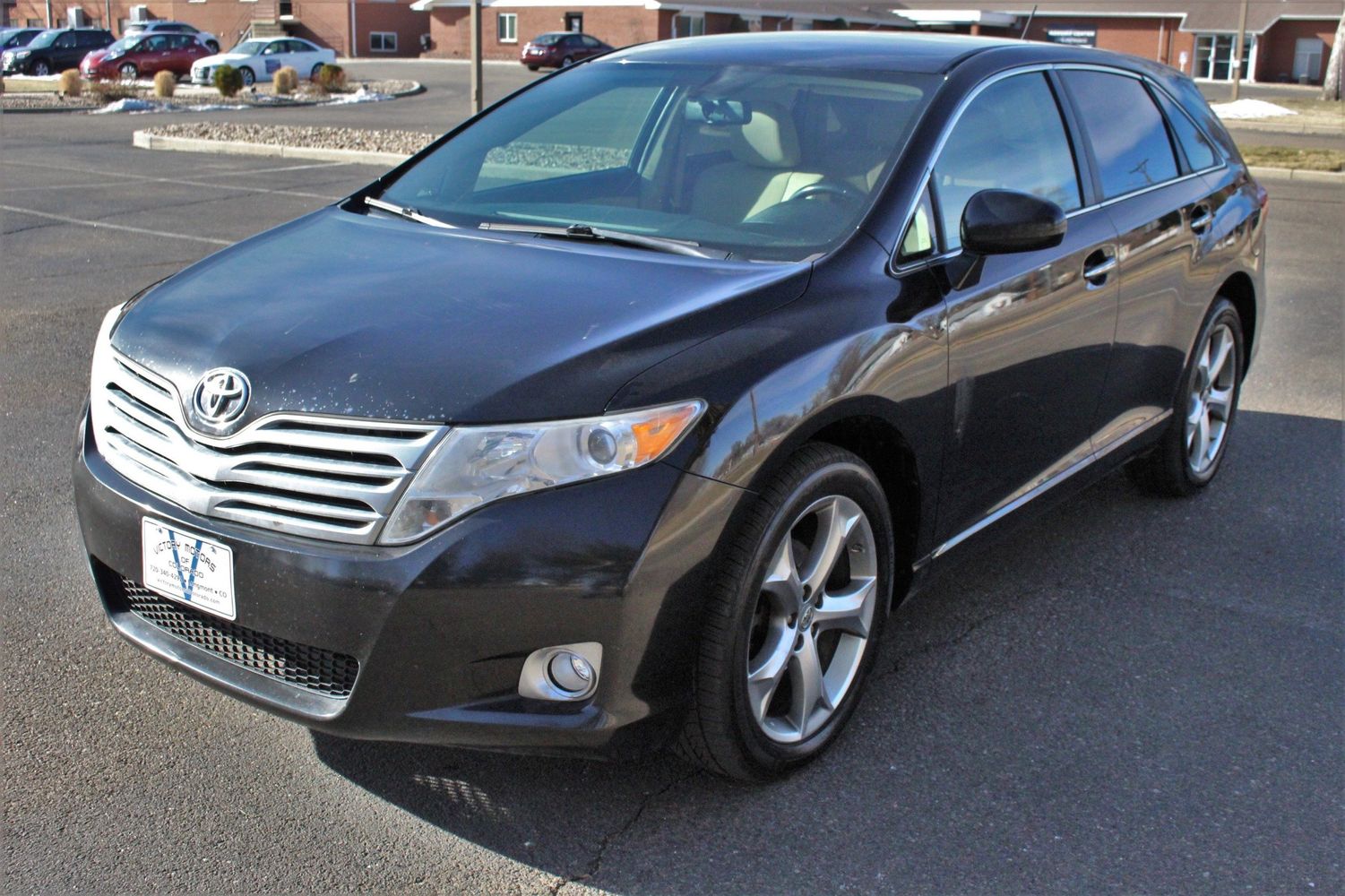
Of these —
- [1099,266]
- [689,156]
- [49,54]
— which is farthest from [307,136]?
[49,54]

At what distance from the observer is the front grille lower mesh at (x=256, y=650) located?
2.85m

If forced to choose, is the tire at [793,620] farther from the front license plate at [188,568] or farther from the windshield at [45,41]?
the windshield at [45,41]

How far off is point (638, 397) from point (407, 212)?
1594 millimetres

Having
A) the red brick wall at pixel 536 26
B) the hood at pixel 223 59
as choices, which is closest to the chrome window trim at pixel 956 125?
the hood at pixel 223 59

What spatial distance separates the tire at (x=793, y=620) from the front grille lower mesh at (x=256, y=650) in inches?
30.4

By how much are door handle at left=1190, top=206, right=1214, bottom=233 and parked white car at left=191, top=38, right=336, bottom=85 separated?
36.0 meters

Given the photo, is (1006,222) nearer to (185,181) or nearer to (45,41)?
(185,181)

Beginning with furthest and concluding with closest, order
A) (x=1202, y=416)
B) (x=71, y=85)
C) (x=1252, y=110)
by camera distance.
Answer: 1. (x=1252, y=110)
2. (x=71, y=85)
3. (x=1202, y=416)

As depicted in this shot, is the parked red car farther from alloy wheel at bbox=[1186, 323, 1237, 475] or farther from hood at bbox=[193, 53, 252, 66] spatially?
alloy wheel at bbox=[1186, 323, 1237, 475]

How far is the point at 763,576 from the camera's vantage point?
118 inches

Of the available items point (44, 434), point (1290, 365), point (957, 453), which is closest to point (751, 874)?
point (957, 453)

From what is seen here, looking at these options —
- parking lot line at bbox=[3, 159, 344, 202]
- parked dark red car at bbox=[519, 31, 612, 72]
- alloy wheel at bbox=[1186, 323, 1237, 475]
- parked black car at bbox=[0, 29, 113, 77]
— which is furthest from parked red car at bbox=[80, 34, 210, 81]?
alloy wheel at bbox=[1186, 323, 1237, 475]

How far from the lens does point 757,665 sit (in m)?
3.15

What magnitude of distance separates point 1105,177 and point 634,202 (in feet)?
5.59
